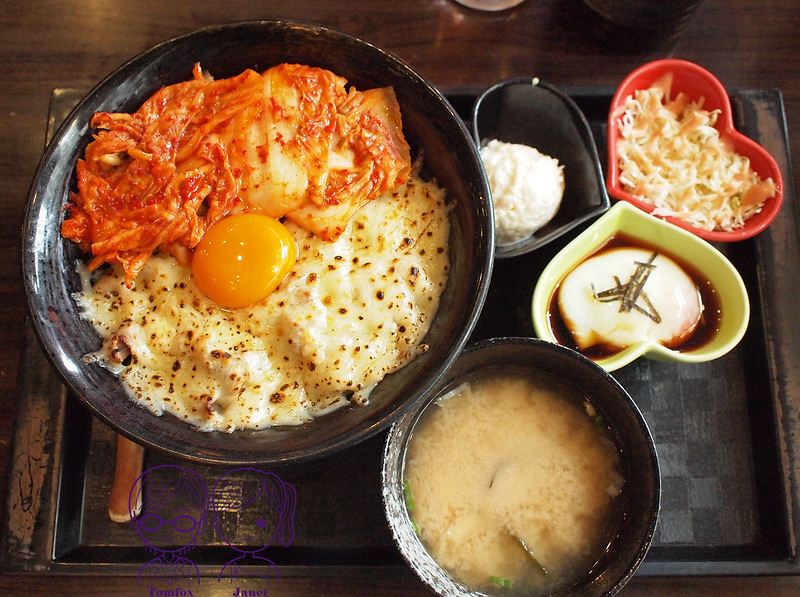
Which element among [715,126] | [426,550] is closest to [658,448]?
[426,550]

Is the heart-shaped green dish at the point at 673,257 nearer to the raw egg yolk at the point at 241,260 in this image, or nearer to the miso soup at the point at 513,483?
the miso soup at the point at 513,483

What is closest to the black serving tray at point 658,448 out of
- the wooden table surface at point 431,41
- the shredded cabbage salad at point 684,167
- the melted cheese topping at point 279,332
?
the shredded cabbage salad at point 684,167

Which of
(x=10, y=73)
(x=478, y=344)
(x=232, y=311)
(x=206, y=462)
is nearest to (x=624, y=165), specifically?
(x=478, y=344)

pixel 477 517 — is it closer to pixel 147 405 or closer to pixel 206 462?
pixel 206 462

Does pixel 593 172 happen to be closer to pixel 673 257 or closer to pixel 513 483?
pixel 673 257

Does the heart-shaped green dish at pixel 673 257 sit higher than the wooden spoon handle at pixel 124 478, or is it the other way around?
the heart-shaped green dish at pixel 673 257

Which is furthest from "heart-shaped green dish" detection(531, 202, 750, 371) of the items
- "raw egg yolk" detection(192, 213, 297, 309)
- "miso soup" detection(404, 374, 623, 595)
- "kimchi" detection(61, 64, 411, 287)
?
"raw egg yolk" detection(192, 213, 297, 309)

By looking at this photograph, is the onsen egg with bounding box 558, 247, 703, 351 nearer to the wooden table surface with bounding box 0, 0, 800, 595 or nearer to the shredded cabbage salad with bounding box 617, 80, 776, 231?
the shredded cabbage salad with bounding box 617, 80, 776, 231
